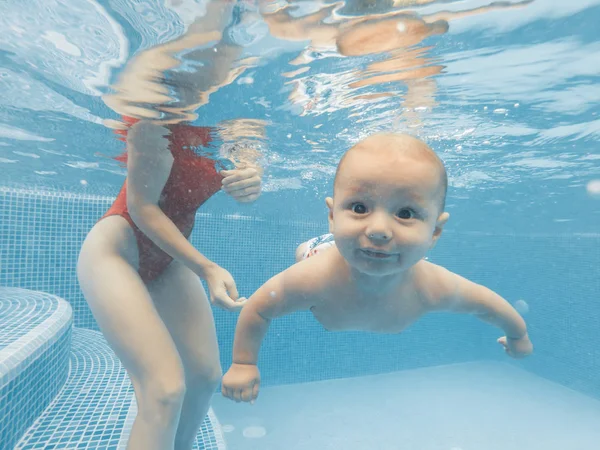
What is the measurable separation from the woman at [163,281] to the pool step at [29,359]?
2.04 meters

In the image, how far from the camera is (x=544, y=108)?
25.1 feet

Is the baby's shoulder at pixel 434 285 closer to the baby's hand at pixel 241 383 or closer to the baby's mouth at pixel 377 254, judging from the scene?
the baby's mouth at pixel 377 254

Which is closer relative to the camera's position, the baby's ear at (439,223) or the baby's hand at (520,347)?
the baby's ear at (439,223)

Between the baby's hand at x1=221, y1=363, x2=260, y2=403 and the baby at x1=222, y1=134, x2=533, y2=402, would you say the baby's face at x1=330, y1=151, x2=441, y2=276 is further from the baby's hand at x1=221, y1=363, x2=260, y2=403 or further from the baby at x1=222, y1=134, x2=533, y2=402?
the baby's hand at x1=221, y1=363, x2=260, y2=403

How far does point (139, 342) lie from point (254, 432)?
792cm

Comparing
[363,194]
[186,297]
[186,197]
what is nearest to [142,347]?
[186,297]

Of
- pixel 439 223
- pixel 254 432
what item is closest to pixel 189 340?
pixel 439 223

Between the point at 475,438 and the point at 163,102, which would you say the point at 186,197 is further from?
the point at 475,438

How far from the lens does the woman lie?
2.71 metres

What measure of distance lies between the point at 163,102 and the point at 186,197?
2887 millimetres

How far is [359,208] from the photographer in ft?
7.88

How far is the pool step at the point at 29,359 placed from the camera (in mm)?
4340

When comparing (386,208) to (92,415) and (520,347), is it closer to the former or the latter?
(520,347)

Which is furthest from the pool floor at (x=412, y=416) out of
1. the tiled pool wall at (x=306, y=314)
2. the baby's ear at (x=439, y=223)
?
the baby's ear at (x=439, y=223)
